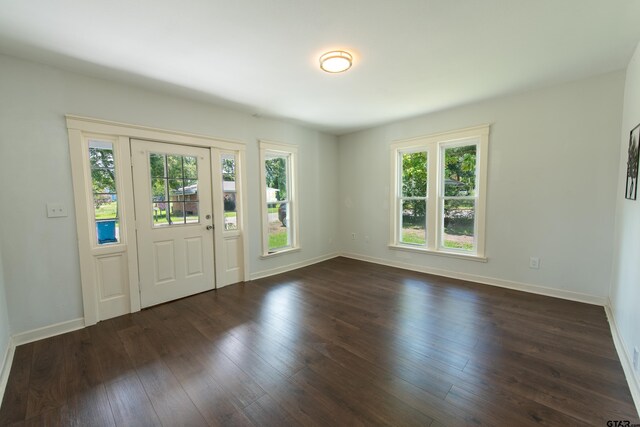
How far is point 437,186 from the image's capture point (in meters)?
4.17

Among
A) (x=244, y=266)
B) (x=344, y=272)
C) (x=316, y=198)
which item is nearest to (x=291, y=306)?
(x=244, y=266)

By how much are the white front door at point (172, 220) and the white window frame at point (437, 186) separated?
3.12m

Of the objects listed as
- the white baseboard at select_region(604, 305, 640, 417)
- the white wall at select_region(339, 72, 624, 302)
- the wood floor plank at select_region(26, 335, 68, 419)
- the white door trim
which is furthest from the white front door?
the white baseboard at select_region(604, 305, 640, 417)

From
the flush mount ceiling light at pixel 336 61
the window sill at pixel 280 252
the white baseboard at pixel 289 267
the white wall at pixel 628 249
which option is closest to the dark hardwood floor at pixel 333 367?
the white wall at pixel 628 249

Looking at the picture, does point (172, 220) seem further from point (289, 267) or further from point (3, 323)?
point (289, 267)

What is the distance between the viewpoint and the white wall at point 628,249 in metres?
1.89

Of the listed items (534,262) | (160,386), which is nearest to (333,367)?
(160,386)

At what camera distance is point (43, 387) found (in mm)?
1849

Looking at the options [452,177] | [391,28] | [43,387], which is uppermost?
[391,28]

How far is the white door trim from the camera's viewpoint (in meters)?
2.62

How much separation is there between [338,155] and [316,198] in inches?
44.3

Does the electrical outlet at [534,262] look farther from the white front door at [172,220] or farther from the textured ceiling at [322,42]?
the white front door at [172,220]

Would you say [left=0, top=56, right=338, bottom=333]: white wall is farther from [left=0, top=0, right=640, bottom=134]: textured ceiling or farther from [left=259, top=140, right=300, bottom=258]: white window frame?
[left=259, top=140, right=300, bottom=258]: white window frame

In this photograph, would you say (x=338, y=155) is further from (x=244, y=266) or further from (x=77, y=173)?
(x=77, y=173)
